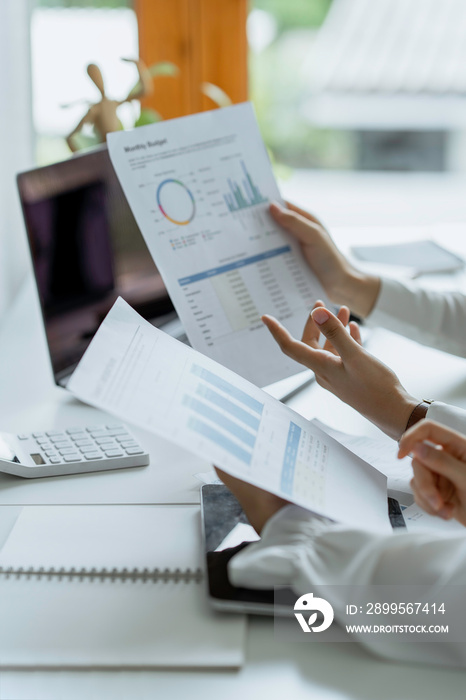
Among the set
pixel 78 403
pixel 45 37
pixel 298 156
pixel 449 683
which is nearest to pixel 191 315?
pixel 78 403

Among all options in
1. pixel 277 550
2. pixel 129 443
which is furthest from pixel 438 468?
pixel 129 443

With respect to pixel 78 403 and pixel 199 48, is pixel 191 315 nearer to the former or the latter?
pixel 78 403

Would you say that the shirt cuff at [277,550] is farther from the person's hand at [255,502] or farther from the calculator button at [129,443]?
the calculator button at [129,443]

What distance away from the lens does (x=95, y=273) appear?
3.89 ft

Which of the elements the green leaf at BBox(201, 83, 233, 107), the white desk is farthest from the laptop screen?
the green leaf at BBox(201, 83, 233, 107)

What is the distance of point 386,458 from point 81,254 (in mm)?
588

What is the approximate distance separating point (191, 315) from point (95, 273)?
12.2 inches

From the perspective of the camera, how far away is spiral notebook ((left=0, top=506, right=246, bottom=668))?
550 mm

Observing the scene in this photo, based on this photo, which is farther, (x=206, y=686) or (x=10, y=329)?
(x=10, y=329)

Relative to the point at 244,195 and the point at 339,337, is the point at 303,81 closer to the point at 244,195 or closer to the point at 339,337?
the point at 244,195

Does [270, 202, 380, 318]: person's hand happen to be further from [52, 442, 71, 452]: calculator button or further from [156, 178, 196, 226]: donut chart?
[52, 442, 71, 452]: calculator button

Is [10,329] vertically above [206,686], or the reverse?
[206,686]

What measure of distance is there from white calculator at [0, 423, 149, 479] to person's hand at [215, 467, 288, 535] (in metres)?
0.20

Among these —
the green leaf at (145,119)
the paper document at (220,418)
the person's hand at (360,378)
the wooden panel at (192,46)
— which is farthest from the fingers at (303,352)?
the wooden panel at (192,46)
